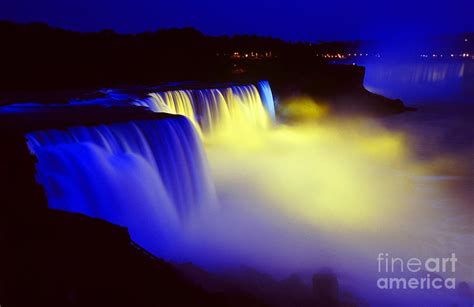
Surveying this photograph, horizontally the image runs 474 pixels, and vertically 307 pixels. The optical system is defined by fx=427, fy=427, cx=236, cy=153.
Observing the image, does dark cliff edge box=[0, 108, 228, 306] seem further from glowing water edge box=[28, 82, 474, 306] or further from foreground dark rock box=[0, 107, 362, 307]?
glowing water edge box=[28, 82, 474, 306]

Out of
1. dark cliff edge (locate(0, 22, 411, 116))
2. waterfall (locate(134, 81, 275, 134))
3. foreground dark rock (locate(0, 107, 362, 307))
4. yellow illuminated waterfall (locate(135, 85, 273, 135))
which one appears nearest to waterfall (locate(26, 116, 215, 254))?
foreground dark rock (locate(0, 107, 362, 307))

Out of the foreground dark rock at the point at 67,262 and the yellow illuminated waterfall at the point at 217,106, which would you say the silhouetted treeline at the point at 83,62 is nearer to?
the yellow illuminated waterfall at the point at 217,106

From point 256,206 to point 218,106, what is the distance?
784 cm

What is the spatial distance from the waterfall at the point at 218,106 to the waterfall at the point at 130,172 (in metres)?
4.18

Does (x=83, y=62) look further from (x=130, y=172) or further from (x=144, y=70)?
(x=130, y=172)

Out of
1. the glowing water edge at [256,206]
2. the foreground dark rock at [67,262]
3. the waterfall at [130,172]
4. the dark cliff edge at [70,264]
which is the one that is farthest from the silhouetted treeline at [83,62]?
the dark cliff edge at [70,264]

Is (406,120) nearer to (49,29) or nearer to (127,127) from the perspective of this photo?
(127,127)

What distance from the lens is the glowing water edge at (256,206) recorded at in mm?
7664

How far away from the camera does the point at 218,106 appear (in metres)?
18.3

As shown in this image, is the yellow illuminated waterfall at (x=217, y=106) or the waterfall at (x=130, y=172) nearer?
the waterfall at (x=130, y=172)

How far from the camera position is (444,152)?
17.7 metres

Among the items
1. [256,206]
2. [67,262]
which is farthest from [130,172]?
[67,262]

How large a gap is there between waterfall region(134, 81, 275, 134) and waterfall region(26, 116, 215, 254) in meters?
4.18

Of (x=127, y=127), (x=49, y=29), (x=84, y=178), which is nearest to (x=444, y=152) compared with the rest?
(x=127, y=127)
